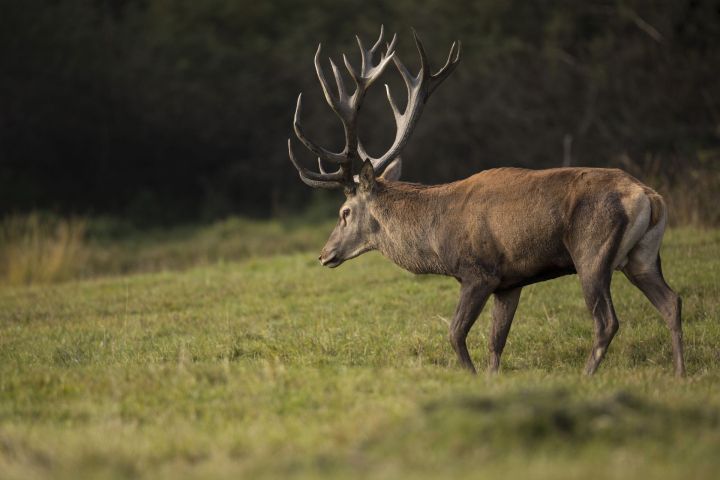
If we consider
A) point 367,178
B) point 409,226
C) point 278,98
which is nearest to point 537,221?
point 409,226

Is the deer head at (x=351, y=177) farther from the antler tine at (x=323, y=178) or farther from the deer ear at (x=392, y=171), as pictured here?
the deer ear at (x=392, y=171)

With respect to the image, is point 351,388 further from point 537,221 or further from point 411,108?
point 411,108

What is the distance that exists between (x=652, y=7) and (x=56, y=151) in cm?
1648

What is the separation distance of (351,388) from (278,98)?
28597 millimetres

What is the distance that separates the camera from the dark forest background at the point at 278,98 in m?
26.2

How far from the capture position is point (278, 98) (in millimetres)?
34844

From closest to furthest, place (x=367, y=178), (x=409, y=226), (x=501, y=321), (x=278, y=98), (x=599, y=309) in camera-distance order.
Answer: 1. (x=599, y=309)
2. (x=501, y=321)
3. (x=409, y=226)
4. (x=367, y=178)
5. (x=278, y=98)

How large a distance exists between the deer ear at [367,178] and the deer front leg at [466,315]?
1609 millimetres

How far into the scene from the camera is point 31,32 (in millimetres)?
29672

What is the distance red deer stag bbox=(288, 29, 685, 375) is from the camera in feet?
26.4

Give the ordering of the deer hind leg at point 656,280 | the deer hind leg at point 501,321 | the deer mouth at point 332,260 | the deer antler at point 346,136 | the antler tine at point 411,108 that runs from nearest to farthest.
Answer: the deer hind leg at point 656,280
the deer hind leg at point 501,321
the deer antler at point 346,136
the deer mouth at point 332,260
the antler tine at point 411,108

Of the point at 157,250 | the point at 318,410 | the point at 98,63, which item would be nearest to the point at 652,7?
the point at 157,250

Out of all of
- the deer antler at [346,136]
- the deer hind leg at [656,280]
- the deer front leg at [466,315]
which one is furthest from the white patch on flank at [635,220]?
the deer antler at [346,136]

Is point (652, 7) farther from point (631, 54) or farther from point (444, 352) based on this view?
point (444, 352)
